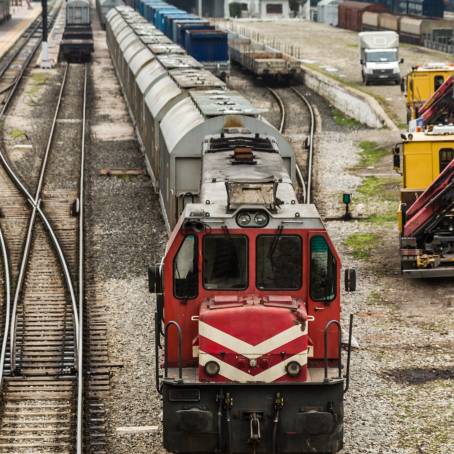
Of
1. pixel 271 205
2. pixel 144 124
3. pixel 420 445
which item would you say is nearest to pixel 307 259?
pixel 271 205

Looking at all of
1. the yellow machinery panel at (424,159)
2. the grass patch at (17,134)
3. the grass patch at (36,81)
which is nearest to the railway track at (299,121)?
the yellow machinery panel at (424,159)

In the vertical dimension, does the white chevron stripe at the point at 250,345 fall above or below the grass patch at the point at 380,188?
above

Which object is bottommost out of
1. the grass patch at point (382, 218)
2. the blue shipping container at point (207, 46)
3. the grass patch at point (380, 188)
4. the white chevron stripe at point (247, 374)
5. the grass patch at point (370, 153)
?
the grass patch at point (370, 153)

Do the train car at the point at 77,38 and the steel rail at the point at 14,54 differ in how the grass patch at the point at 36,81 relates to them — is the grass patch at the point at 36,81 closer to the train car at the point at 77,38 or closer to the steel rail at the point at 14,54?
the steel rail at the point at 14,54

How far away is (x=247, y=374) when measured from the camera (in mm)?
11852

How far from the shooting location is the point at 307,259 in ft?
40.0

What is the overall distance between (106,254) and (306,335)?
10.9 metres

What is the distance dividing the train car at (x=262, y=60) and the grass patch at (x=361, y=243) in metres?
27.6

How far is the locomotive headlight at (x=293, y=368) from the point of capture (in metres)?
11.9

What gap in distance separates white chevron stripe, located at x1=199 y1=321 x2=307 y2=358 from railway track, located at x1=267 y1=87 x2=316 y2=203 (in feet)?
46.7

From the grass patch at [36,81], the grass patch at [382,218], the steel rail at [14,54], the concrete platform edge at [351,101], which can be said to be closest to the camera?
the grass patch at [382,218]

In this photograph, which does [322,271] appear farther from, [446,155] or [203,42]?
[203,42]

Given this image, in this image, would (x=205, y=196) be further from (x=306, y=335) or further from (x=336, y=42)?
(x=336, y=42)

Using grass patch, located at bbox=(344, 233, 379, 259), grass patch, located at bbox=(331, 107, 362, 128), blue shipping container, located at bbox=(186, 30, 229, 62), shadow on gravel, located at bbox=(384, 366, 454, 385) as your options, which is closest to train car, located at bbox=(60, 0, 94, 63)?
blue shipping container, located at bbox=(186, 30, 229, 62)
